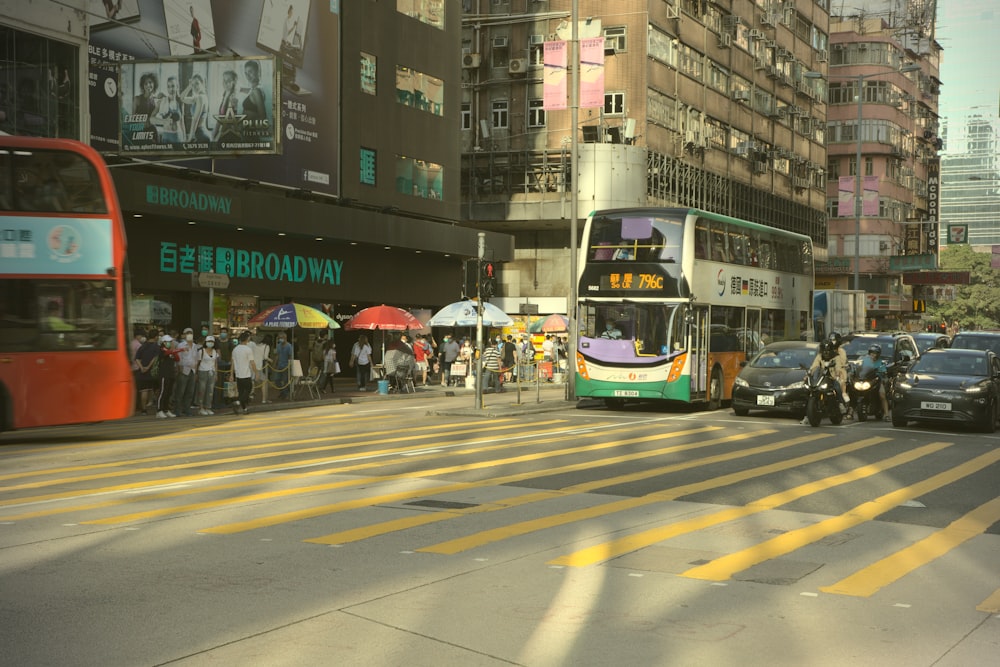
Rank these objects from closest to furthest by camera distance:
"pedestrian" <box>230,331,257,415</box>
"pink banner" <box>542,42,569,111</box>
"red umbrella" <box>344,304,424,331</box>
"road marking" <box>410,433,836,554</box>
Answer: "road marking" <box>410,433,836,554</box>
"pedestrian" <box>230,331,257,415</box>
"pink banner" <box>542,42,569,111</box>
"red umbrella" <box>344,304,424,331</box>

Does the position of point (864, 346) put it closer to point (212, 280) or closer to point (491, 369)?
point (491, 369)

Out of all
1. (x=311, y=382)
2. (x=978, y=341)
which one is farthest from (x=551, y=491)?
(x=311, y=382)

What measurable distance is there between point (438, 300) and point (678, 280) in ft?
72.8

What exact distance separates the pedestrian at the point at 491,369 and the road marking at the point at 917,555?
23.2 meters

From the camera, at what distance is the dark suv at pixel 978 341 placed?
93.6 ft

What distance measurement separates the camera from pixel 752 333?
29719 mm

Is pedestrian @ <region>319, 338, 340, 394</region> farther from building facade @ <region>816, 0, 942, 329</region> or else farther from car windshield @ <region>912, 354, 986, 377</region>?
building facade @ <region>816, 0, 942, 329</region>

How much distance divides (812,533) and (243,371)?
58.3 feet

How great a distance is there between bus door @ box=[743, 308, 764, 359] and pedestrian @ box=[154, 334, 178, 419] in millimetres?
13611

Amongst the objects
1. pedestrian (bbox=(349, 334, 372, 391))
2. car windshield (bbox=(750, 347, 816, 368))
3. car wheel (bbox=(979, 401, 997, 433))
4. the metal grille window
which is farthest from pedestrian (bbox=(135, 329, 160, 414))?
the metal grille window

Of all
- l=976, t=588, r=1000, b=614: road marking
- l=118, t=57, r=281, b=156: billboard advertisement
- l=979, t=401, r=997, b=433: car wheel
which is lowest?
l=979, t=401, r=997, b=433: car wheel

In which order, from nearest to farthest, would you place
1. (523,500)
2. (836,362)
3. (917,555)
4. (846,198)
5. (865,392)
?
(917,555), (523,500), (836,362), (865,392), (846,198)

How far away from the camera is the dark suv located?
28.5 m

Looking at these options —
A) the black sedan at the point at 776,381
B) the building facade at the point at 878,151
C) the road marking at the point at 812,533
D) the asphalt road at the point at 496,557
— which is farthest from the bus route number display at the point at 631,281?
the building facade at the point at 878,151
